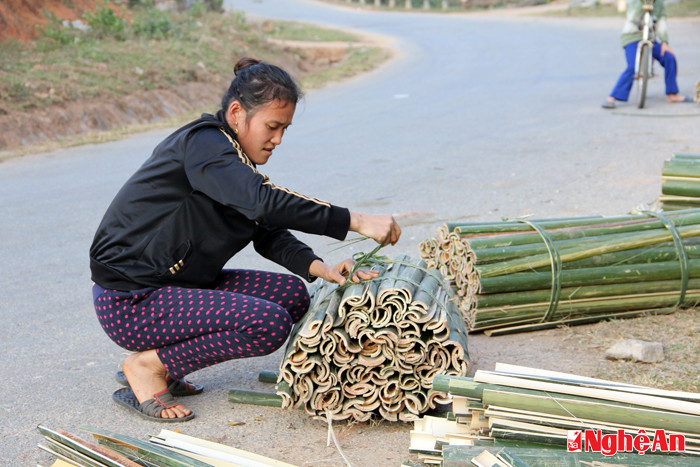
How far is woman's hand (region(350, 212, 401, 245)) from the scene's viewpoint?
294 cm

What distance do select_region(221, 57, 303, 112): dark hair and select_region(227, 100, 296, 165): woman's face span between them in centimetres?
2

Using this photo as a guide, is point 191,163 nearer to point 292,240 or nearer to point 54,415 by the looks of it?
point 292,240

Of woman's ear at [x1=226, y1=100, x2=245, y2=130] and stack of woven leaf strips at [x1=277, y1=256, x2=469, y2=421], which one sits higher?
woman's ear at [x1=226, y1=100, x2=245, y2=130]

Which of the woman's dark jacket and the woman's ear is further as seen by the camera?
the woman's ear

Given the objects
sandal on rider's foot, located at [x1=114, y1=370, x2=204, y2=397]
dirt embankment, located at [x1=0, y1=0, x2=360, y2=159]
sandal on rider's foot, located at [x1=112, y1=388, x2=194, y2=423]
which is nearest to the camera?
sandal on rider's foot, located at [x1=112, y1=388, x2=194, y2=423]

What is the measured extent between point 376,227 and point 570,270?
1.44m

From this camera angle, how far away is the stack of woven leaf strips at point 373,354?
302 centimetres

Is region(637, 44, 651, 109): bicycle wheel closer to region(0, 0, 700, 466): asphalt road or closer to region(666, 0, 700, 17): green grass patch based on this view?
region(0, 0, 700, 466): asphalt road

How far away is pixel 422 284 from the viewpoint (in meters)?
3.26

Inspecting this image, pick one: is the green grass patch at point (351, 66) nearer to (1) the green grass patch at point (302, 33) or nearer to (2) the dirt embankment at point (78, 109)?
(2) the dirt embankment at point (78, 109)

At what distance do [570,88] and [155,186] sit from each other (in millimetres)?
10855
